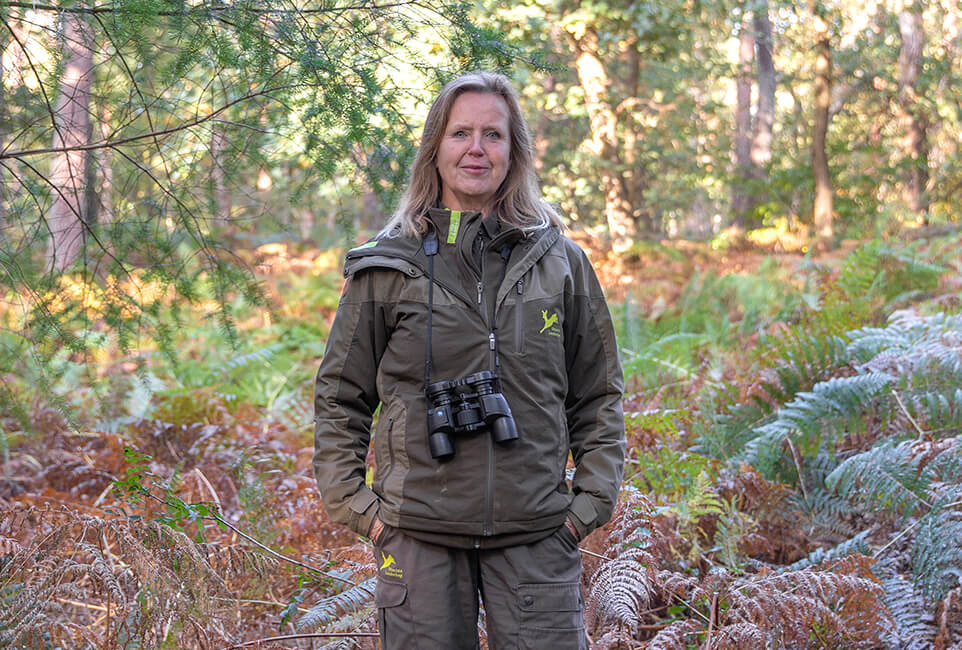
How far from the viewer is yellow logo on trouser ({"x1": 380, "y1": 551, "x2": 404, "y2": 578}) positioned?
247cm

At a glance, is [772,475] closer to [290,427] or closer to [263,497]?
[263,497]

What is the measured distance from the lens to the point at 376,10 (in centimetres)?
385

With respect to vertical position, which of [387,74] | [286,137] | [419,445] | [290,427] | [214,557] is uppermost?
[387,74]

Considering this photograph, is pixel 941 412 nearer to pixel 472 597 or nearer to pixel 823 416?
pixel 823 416

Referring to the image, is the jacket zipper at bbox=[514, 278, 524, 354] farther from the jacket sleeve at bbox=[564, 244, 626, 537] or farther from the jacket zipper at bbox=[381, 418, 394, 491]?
the jacket zipper at bbox=[381, 418, 394, 491]

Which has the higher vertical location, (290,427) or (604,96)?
(604,96)

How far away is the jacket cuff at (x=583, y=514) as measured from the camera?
2555 millimetres

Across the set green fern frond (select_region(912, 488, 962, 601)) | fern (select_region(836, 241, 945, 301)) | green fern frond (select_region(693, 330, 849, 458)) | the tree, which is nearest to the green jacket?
the tree

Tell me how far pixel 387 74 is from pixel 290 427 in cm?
401

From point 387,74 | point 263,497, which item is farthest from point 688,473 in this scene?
point 387,74

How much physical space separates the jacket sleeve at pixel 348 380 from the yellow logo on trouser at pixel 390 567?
128 mm

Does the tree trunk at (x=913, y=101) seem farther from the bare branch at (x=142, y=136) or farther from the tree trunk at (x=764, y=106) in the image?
the bare branch at (x=142, y=136)

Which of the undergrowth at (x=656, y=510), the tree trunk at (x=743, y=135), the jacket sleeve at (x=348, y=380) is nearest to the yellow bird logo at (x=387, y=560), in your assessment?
the jacket sleeve at (x=348, y=380)

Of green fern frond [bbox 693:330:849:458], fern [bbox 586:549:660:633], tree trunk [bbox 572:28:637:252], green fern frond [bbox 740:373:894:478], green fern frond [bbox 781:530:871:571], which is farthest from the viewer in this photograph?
tree trunk [bbox 572:28:637:252]
